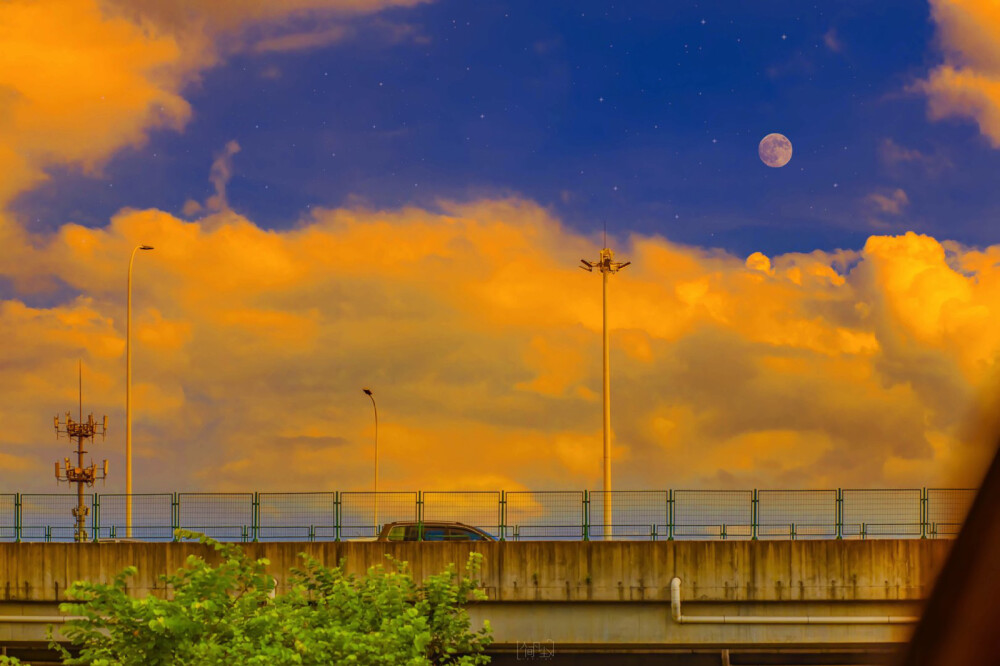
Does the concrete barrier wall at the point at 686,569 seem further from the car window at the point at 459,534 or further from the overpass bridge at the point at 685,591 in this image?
the car window at the point at 459,534

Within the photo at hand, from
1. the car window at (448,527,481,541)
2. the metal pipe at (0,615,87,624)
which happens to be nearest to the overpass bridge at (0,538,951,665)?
the car window at (448,527,481,541)

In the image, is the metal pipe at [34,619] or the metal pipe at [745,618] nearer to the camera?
the metal pipe at [745,618]

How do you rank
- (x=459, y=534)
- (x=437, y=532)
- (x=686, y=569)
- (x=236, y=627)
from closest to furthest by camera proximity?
1. (x=236, y=627)
2. (x=686, y=569)
3. (x=459, y=534)
4. (x=437, y=532)

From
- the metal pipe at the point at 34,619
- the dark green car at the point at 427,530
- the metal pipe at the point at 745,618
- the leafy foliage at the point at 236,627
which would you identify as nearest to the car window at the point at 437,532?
the dark green car at the point at 427,530

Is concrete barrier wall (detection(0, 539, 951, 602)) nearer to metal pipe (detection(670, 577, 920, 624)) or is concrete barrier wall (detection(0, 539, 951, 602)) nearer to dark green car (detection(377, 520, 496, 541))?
metal pipe (detection(670, 577, 920, 624))

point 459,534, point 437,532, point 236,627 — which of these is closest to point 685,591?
point 459,534

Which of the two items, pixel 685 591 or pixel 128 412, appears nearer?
pixel 685 591

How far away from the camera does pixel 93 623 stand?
1371 centimetres

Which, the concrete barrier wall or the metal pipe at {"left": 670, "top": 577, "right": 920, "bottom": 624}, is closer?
the metal pipe at {"left": 670, "top": 577, "right": 920, "bottom": 624}

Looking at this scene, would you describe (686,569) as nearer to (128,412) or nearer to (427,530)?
(427,530)

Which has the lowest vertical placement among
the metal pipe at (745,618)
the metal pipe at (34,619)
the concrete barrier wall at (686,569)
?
the metal pipe at (34,619)

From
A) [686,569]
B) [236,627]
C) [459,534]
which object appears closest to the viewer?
[236,627]

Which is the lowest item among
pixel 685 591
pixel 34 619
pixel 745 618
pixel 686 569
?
pixel 34 619

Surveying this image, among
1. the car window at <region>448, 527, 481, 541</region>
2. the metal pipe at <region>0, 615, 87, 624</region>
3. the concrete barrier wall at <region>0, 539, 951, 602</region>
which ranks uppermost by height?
the car window at <region>448, 527, 481, 541</region>
